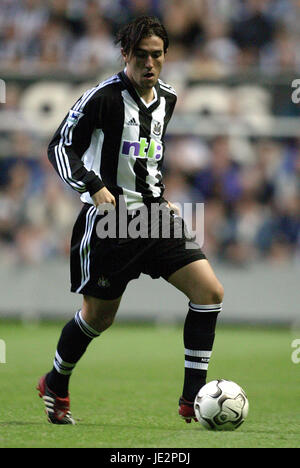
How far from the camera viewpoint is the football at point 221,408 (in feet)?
15.4

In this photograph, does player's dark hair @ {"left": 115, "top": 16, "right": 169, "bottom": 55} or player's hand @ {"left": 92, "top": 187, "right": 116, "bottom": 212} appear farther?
player's dark hair @ {"left": 115, "top": 16, "right": 169, "bottom": 55}

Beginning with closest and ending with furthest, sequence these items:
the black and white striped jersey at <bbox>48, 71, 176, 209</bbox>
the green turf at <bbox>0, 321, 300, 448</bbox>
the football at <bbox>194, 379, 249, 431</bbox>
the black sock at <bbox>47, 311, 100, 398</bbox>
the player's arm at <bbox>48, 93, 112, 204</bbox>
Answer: the green turf at <bbox>0, 321, 300, 448</bbox>, the football at <bbox>194, 379, 249, 431</bbox>, the player's arm at <bbox>48, 93, 112, 204</bbox>, the black and white striped jersey at <bbox>48, 71, 176, 209</bbox>, the black sock at <bbox>47, 311, 100, 398</bbox>

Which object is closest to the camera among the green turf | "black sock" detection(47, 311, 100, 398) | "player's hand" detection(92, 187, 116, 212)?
the green turf

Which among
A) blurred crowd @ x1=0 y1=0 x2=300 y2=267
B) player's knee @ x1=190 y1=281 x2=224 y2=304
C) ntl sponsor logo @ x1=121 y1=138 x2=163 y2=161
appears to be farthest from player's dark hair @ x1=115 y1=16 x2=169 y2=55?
blurred crowd @ x1=0 y1=0 x2=300 y2=267

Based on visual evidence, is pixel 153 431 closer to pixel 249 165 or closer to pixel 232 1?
pixel 249 165

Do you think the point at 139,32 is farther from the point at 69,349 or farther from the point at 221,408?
the point at 221,408

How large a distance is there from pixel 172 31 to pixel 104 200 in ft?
33.2

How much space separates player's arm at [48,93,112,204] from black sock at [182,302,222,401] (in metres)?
0.87

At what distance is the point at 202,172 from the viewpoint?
13125 mm

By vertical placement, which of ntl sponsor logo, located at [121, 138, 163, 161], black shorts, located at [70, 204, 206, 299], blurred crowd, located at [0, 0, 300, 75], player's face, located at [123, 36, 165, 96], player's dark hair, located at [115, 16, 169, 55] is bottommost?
black shorts, located at [70, 204, 206, 299]

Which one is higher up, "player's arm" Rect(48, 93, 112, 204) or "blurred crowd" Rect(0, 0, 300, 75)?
"blurred crowd" Rect(0, 0, 300, 75)

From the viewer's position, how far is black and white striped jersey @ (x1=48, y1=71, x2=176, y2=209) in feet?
16.5

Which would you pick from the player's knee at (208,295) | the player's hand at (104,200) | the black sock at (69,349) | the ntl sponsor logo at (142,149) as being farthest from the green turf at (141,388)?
the ntl sponsor logo at (142,149)

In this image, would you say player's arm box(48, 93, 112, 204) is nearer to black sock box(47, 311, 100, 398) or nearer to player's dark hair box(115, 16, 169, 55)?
player's dark hair box(115, 16, 169, 55)
